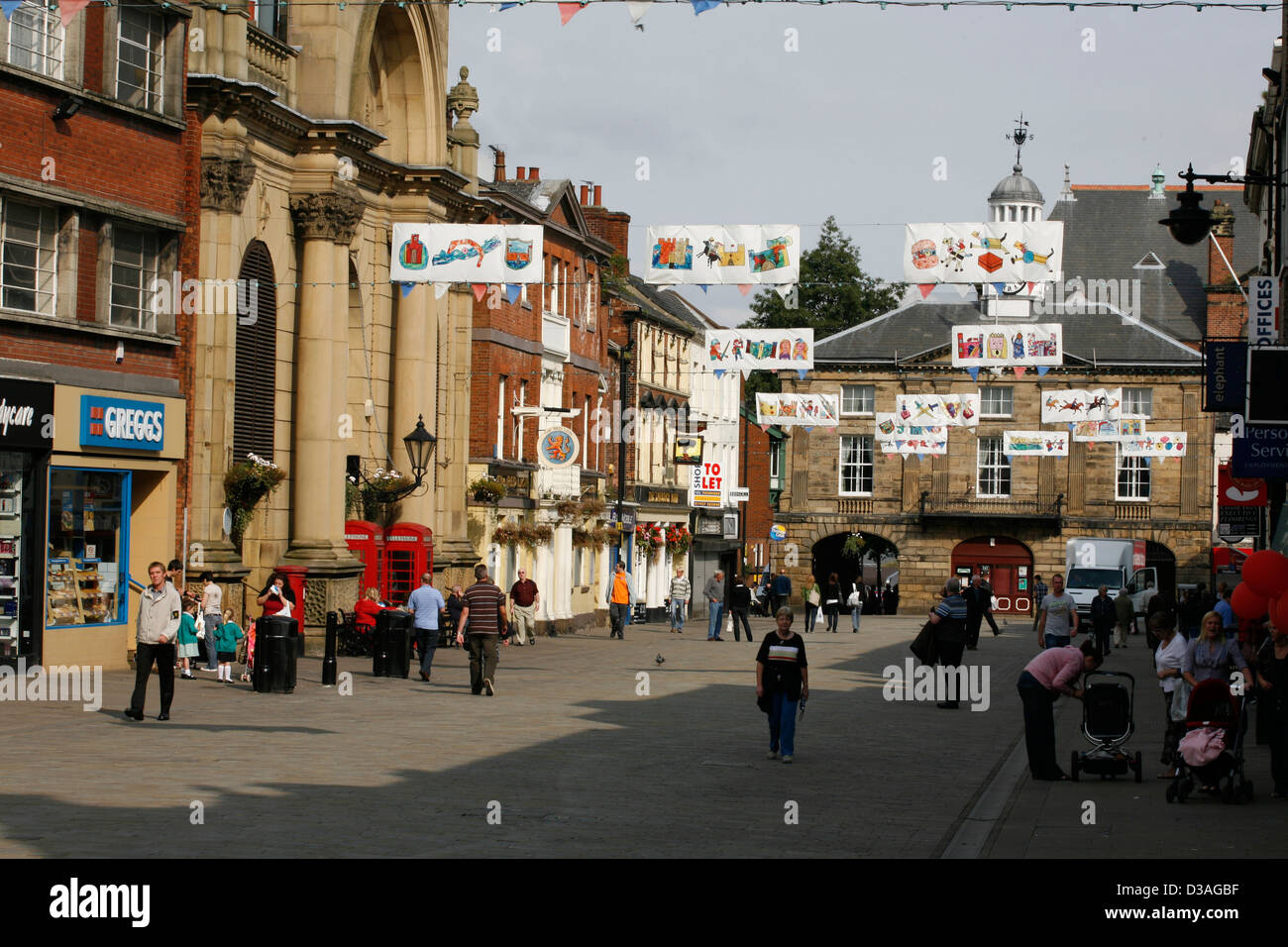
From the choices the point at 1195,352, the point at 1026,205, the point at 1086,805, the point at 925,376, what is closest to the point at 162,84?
the point at 1086,805

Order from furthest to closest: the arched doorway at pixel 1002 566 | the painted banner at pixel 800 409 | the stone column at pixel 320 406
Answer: the arched doorway at pixel 1002 566, the painted banner at pixel 800 409, the stone column at pixel 320 406

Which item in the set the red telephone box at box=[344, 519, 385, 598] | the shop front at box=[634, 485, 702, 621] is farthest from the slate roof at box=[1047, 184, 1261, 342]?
the red telephone box at box=[344, 519, 385, 598]

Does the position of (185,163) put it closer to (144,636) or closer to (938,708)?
(144,636)

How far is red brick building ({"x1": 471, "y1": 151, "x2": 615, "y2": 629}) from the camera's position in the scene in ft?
140

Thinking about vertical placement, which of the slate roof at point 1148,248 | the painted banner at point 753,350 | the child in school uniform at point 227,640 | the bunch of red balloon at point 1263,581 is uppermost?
the slate roof at point 1148,248

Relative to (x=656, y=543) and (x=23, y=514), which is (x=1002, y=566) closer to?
(x=656, y=543)

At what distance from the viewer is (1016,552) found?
264 ft

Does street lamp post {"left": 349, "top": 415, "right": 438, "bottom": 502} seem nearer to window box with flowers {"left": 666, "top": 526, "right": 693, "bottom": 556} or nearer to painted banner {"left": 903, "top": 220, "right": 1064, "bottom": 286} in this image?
painted banner {"left": 903, "top": 220, "right": 1064, "bottom": 286}

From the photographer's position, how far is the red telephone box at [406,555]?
117ft

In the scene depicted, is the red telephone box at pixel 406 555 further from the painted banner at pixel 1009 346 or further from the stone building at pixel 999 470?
the stone building at pixel 999 470

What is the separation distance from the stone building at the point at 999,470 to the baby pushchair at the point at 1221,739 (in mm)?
63587

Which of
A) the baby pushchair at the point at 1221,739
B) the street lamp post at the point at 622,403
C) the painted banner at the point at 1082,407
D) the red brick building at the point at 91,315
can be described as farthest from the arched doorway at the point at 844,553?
the baby pushchair at the point at 1221,739

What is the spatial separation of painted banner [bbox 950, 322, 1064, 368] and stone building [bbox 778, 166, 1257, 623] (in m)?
32.9

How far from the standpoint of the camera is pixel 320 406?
1253 inches
